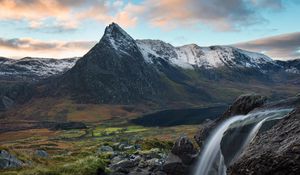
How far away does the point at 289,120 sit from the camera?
18.6m

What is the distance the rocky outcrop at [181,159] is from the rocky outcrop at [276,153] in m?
17.2

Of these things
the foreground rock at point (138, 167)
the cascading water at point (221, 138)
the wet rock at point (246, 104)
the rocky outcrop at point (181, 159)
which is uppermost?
the wet rock at point (246, 104)

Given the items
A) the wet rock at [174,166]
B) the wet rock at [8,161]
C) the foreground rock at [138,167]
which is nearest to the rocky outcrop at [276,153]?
the wet rock at [174,166]

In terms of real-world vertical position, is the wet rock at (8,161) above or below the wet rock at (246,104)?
below

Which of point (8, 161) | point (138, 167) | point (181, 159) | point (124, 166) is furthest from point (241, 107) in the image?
point (8, 161)

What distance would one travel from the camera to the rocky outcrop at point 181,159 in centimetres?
3668

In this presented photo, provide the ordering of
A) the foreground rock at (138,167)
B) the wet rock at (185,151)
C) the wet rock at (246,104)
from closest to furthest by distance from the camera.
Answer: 1. the wet rock at (246,104)
2. the wet rock at (185,151)
3. the foreground rock at (138,167)

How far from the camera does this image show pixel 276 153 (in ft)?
54.9

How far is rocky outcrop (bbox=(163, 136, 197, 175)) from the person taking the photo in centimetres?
3668

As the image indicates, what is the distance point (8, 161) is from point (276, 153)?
31.4m

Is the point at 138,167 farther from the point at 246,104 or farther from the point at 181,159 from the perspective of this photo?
the point at 246,104

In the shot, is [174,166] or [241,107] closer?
[241,107]

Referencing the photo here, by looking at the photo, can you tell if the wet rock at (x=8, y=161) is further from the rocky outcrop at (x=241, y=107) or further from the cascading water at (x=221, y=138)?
the rocky outcrop at (x=241, y=107)

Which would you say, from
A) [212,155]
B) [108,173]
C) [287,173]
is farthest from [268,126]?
[108,173]
